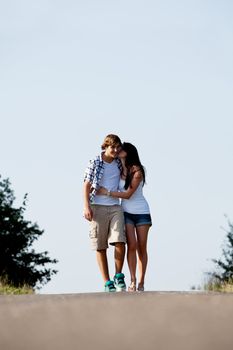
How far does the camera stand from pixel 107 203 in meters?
7.55

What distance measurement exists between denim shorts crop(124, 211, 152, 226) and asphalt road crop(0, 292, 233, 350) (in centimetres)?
405

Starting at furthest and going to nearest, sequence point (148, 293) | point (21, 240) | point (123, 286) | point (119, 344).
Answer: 1. point (21, 240)
2. point (123, 286)
3. point (148, 293)
4. point (119, 344)

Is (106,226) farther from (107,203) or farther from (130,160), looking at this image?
(130,160)

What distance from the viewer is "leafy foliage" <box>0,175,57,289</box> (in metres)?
24.1

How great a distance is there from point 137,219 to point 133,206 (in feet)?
0.45

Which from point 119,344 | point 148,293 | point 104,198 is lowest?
point 119,344

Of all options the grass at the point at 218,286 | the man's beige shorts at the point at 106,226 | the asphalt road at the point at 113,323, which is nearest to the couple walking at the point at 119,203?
the man's beige shorts at the point at 106,226

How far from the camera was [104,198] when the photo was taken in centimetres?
756

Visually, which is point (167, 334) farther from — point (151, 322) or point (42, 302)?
point (42, 302)

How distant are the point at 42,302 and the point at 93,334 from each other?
280mm

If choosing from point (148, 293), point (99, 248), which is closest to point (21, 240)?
point (99, 248)

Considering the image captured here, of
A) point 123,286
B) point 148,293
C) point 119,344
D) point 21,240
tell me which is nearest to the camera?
point 119,344

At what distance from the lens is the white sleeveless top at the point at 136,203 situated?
7.53 m

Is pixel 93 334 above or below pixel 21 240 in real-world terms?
below
